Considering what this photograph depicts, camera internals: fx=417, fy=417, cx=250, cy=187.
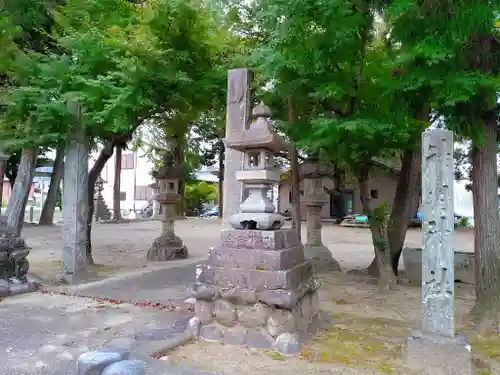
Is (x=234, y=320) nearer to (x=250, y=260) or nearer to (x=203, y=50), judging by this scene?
(x=250, y=260)

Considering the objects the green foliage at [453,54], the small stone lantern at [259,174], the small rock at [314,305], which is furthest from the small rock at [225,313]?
the green foliage at [453,54]

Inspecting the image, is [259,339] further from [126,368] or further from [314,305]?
[126,368]

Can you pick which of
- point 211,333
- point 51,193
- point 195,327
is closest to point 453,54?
point 211,333

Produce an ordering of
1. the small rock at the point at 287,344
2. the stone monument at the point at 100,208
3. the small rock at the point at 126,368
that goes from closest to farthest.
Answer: the small rock at the point at 126,368
the small rock at the point at 287,344
the stone monument at the point at 100,208

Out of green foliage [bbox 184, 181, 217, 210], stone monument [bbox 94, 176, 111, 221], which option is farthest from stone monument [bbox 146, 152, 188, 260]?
green foliage [bbox 184, 181, 217, 210]

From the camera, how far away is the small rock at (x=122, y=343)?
182 inches

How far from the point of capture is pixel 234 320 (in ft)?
16.6

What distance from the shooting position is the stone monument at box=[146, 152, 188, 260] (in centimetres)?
1225

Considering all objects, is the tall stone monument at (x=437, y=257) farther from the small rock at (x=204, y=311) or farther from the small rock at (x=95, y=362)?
the small rock at (x=95, y=362)

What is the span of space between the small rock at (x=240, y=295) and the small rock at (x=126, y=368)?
1.81m

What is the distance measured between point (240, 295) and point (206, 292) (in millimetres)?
484

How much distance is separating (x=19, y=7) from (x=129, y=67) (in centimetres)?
383

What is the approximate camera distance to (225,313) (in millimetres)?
5090

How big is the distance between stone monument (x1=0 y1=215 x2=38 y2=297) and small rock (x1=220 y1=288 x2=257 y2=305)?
15.1 ft
